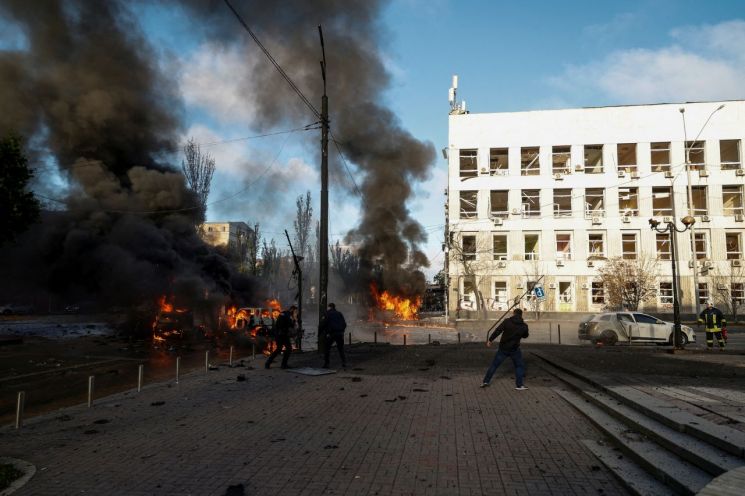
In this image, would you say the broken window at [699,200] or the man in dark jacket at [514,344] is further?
the broken window at [699,200]

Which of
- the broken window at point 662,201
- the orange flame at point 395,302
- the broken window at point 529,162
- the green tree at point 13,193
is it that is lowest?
the orange flame at point 395,302

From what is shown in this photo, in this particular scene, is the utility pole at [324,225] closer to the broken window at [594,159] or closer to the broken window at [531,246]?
the broken window at [531,246]

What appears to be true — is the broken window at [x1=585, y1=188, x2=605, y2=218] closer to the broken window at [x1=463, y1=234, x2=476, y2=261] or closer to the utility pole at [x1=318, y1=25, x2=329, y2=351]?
the broken window at [x1=463, y1=234, x2=476, y2=261]

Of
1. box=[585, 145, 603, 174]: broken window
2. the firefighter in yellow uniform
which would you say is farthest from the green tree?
box=[585, 145, 603, 174]: broken window

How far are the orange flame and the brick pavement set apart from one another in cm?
2630

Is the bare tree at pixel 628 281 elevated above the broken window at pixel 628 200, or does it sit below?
below

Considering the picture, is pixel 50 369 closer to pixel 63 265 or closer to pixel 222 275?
pixel 63 265

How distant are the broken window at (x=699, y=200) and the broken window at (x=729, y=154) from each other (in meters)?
2.03

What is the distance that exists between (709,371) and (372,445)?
8.68 m

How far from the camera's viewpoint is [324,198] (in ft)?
46.6

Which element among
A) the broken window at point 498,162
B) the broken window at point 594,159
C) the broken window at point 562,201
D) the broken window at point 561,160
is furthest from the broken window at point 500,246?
the broken window at point 594,159

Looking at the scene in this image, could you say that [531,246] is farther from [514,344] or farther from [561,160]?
[514,344]

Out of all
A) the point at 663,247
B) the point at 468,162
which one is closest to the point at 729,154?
the point at 663,247

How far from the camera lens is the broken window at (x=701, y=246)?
3284 centimetres
